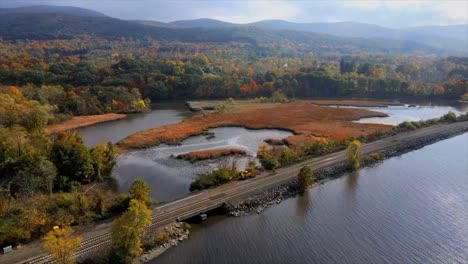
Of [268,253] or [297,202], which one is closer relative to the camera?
[268,253]

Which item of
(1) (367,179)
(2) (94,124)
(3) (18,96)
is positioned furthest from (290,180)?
(3) (18,96)

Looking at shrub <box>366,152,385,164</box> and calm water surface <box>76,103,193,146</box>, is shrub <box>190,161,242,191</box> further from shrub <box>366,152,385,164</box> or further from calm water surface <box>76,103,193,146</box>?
calm water surface <box>76,103,193,146</box>

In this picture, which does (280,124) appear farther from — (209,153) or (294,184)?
(294,184)

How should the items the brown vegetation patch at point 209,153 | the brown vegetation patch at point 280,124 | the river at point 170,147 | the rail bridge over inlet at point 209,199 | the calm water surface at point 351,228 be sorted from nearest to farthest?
the rail bridge over inlet at point 209,199 → the calm water surface at point 351,228 → the river at point 170,147 → the brown vegetation patch at point 209,153 → the brown vegetation patch at point 280,124

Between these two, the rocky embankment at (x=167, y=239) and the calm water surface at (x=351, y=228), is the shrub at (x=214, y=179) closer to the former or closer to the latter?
the calm water surface at (x=351, y=228)

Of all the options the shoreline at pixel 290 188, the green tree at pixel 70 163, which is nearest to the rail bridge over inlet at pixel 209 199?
the shoreline at pixel 290 188

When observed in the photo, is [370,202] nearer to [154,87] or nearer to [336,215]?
[336,215]

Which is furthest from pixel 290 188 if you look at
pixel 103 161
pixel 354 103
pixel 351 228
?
pixel 354 103
